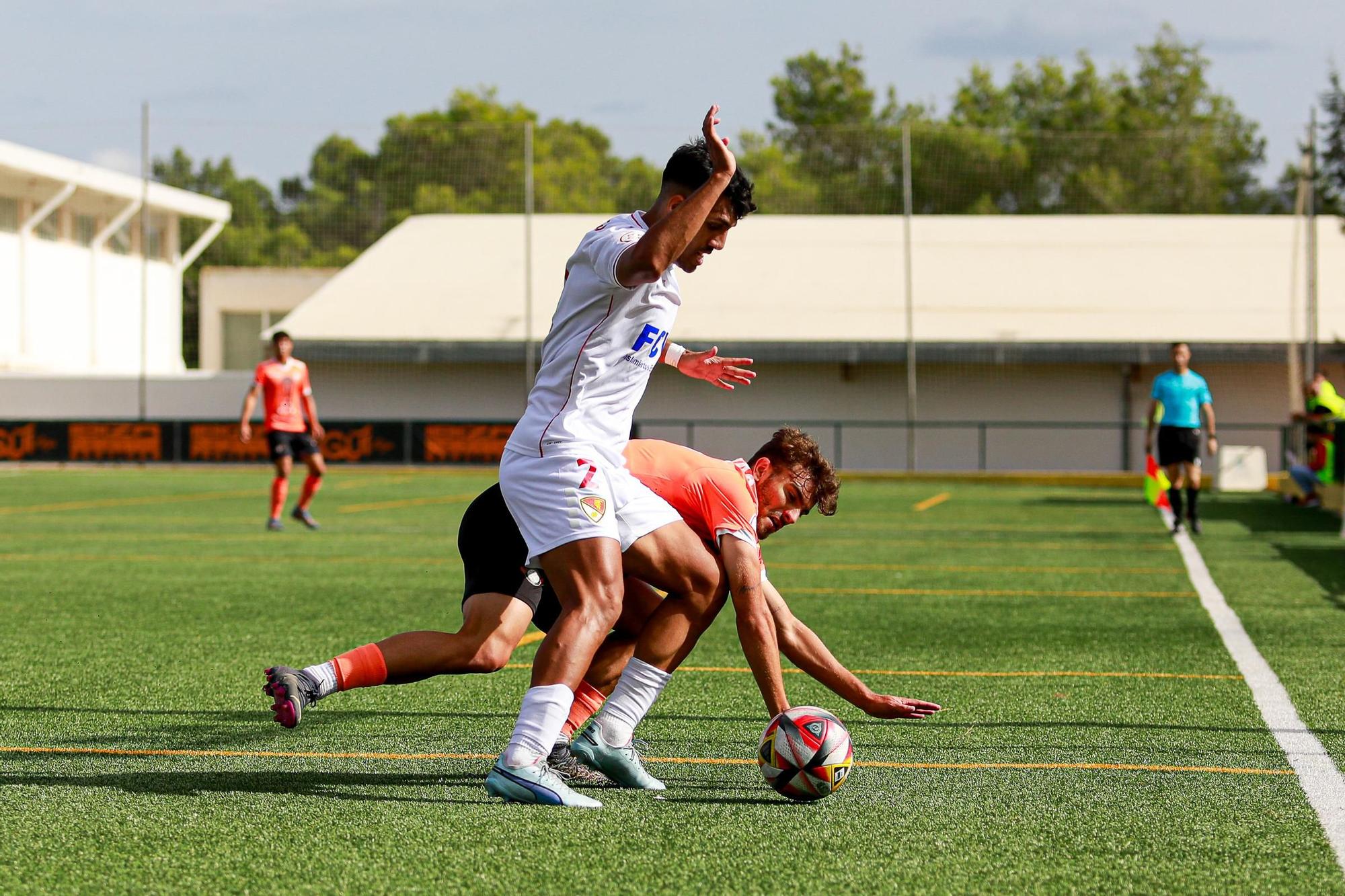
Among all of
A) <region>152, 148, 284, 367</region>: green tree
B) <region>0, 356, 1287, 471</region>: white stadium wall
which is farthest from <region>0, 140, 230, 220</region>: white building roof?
<region>0, 356, 1287, 471</region>: white stadium wall

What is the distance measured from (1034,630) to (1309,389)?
14.3m

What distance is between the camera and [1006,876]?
13.0 feet

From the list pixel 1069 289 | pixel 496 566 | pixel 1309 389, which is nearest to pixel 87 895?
pixel 496 566

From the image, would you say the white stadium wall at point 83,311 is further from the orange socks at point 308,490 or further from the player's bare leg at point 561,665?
the player's bare leg at point 561,665

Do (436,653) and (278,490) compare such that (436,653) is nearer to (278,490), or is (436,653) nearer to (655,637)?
(655,637)

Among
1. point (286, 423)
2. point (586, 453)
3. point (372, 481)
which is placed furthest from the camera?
point (372, 481)

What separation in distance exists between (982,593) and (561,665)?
6971mm

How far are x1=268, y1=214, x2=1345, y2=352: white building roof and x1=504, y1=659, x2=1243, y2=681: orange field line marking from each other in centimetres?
2559

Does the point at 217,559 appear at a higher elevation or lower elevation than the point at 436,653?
lower

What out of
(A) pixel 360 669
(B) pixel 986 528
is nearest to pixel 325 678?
(A) pixel 360 669

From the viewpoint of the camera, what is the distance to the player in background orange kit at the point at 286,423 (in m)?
16.4

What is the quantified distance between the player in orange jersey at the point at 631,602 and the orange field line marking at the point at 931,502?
15831 mm

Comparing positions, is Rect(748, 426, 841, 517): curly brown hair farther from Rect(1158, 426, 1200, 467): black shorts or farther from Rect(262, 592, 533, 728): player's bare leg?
Rect(1158, 426, 1200, 467): black shorts

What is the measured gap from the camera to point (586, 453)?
467 centimetres
